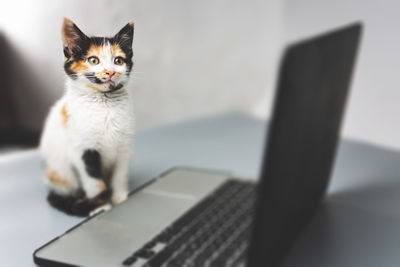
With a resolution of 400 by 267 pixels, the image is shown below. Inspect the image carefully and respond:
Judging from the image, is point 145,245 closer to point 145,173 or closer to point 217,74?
point 145,173

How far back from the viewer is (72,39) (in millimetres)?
535

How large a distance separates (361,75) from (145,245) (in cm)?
100

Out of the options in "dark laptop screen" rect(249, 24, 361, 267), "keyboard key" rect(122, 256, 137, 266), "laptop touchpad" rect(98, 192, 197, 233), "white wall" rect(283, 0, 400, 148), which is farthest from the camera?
"white wall" rect(283, 0, 400, 148)

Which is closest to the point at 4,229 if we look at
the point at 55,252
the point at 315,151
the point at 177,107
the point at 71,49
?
the point at 55,252

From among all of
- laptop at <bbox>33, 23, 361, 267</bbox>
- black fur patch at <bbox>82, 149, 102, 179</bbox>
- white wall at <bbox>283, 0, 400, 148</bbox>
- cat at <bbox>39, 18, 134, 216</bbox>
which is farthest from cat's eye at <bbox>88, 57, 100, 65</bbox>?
white wall at <bbox>283, 0, 400, 148</bbox>

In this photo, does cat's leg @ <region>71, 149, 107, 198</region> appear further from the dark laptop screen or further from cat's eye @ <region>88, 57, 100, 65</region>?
the dark laptop screen

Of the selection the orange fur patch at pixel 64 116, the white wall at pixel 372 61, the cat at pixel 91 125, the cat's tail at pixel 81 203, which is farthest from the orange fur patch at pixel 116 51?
the white wall at pixel 372 61

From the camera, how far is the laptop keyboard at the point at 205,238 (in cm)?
51

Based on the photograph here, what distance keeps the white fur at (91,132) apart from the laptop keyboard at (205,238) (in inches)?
5.0

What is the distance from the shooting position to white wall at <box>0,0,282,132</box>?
0.59 m

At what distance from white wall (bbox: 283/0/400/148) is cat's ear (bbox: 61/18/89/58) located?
95cm

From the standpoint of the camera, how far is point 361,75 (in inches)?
50.6

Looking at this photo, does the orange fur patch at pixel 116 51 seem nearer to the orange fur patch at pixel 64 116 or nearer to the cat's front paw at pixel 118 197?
the orange fur patch at pixel 64 116

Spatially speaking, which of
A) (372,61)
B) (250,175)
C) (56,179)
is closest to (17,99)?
(56,179)
